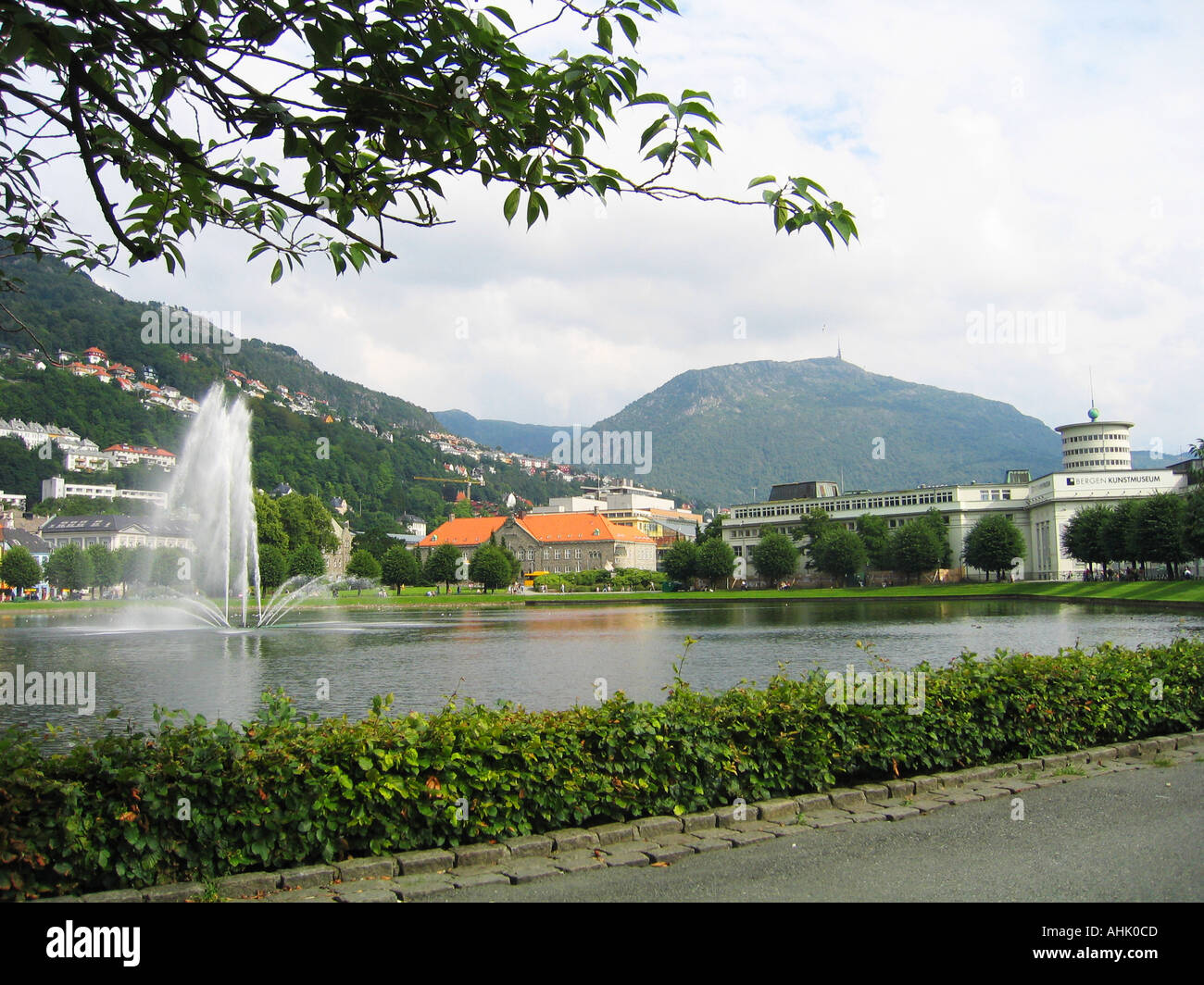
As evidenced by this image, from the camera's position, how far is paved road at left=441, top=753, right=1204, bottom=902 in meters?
6.75

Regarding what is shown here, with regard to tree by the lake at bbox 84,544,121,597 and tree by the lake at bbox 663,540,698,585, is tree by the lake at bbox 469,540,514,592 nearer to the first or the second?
→ tree by the lake at bbox 663,540,698,585

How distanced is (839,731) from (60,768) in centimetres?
694

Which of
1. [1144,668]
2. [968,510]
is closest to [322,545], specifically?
[968,510]

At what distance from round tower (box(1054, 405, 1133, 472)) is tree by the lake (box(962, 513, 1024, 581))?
122ft

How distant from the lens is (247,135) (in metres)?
5.42

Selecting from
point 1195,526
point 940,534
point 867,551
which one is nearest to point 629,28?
point 1195,526

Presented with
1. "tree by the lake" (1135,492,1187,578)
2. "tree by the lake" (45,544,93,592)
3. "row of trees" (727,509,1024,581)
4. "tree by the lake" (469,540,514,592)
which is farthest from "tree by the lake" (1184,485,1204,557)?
"tree by the lake" (45,544,93,592)

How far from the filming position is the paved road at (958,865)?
6.75 m

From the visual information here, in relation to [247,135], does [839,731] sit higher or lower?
lower

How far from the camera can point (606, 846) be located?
7805 millimetres
